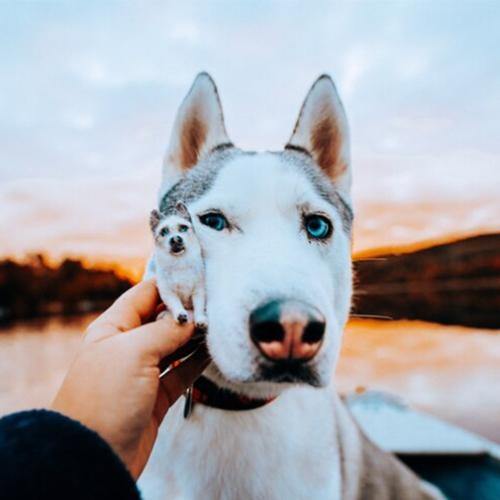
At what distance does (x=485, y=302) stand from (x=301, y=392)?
140ft

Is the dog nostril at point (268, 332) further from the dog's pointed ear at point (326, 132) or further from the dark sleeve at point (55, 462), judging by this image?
the dog's pointed ear at point (326, 132)

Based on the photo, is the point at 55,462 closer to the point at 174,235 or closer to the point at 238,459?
the point at 174,235

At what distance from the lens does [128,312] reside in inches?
52.1

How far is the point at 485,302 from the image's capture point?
39.2 metres

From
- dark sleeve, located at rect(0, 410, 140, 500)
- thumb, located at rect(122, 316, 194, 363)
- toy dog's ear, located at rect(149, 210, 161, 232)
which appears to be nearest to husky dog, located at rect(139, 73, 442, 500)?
thumb, located at rect(122, 316, 194, 363)

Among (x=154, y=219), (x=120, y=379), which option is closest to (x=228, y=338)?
(x=120, y=379)

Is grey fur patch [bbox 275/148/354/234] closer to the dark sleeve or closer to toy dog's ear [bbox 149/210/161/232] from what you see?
toy dog's ear [bbox 149/210/161/232]

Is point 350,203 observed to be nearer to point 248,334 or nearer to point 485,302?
point 248,334

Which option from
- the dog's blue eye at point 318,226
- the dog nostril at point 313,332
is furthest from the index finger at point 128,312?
the dog's blue eye at point 318,226

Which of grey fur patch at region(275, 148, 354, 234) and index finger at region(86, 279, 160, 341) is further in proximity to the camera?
grey fur patch at region(275, 148, 354, 234)

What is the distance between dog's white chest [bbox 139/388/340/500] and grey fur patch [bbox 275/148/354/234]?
0.88 m

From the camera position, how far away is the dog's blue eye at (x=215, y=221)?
155cm

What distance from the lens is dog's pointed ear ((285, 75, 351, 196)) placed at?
84.8 inches

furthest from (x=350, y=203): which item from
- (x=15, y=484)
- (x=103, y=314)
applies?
(x=15, y=484)
